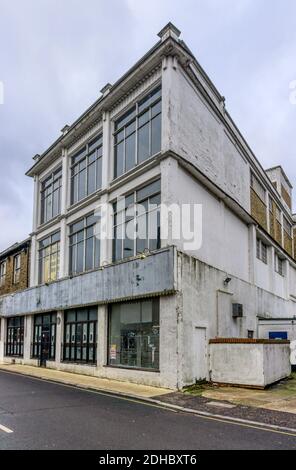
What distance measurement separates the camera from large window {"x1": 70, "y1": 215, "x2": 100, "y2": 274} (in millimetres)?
21703

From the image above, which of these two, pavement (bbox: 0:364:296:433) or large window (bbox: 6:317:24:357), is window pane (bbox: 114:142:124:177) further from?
large window (bbox: 6:317:24:357)

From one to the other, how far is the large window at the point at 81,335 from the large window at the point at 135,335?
162cm

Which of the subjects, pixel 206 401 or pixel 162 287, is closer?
pixel 206 401

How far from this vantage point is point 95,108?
2184 centimetres

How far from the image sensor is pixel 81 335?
70.1 feet

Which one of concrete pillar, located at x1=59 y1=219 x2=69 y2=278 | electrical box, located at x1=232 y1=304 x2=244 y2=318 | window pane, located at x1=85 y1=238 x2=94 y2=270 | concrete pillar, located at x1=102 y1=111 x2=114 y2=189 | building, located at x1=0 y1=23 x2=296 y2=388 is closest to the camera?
building, located at x1=0 y1=23 x2=296 y2=388

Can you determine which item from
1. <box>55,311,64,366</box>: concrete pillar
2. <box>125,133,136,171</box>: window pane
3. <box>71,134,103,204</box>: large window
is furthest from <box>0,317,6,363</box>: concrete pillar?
<box>125,133,136,171</box>: window pane

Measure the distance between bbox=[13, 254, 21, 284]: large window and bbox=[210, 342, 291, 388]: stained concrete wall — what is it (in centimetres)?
1851

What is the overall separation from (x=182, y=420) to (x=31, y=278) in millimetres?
20240

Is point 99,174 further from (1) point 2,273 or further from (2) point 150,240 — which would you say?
(1) point 2,273

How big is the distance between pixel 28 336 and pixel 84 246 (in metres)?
8.19
